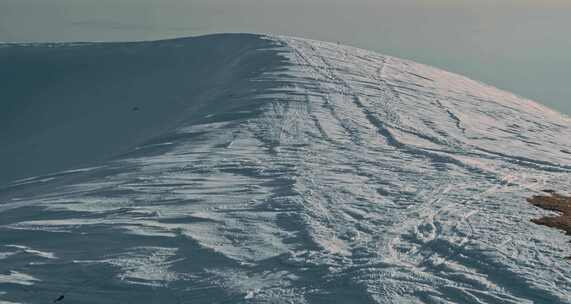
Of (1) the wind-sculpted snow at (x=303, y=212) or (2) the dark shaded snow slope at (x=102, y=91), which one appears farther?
(2) the dark shaded snow slope at (x=102, y=91)

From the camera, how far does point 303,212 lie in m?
15.1

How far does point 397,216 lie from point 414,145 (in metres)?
8.18

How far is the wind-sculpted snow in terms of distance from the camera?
11414 mm

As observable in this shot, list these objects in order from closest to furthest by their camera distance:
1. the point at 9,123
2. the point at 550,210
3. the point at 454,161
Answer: the point at 550,210, the point at 454,161, the point at 9,123

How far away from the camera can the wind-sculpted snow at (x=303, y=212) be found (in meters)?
11.4

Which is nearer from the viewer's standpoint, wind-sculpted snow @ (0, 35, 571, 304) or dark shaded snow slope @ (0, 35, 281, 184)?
wind-sculpted snow @ (0, 35, 571, 304)

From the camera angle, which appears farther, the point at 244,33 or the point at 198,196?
the point at 244,33

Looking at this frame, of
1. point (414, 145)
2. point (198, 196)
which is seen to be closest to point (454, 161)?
point (414, 145)

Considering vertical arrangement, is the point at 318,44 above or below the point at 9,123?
above

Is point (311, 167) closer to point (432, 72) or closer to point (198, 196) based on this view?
point (198, 196)

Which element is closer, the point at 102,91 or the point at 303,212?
the point at 303,212

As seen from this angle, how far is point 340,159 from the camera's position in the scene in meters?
20.5

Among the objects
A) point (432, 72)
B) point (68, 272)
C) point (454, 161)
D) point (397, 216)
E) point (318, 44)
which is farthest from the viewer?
point (318, 44)

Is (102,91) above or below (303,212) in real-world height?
below
